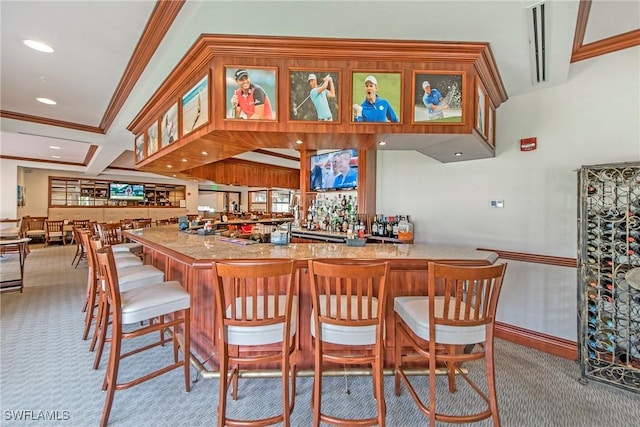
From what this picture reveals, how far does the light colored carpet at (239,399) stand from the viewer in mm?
1785

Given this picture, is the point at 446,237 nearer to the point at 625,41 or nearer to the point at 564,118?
the point at 564,118

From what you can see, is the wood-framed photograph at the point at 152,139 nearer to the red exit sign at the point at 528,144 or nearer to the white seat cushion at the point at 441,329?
the white seat cushion at the point at 441,329

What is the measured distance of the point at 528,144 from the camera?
9.48 feet

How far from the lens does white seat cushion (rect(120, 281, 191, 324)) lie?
1.81 metres

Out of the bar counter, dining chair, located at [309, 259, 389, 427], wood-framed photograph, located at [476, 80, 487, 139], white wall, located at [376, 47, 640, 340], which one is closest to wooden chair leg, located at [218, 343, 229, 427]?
dining chair, located at [309, 259, 389, 427]

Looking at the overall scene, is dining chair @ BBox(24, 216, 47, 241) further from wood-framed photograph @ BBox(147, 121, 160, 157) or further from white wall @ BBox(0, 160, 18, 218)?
wood-framed photograph @ BBox(147, 121, 160, 157)

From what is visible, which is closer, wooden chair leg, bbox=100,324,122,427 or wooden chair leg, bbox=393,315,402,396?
wooden chair leg, bbox=100,324,122,427

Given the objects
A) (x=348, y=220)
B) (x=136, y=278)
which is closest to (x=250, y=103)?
(x=136, y=278)

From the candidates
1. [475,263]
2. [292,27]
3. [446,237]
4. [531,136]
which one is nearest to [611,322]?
[475,263]

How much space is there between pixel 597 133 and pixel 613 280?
1.34 meters

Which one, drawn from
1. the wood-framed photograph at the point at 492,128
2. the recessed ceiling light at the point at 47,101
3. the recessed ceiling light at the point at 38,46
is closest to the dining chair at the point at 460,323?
the wood-framed photograph at the point at 492,128

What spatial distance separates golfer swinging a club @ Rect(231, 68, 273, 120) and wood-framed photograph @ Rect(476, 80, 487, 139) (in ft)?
5.56

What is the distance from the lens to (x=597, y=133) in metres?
2.53

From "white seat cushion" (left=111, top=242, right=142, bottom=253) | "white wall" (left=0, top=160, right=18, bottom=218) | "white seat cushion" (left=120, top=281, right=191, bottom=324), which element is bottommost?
"white seat cushion" (left=120, top=281, right=191, bottom=324)
